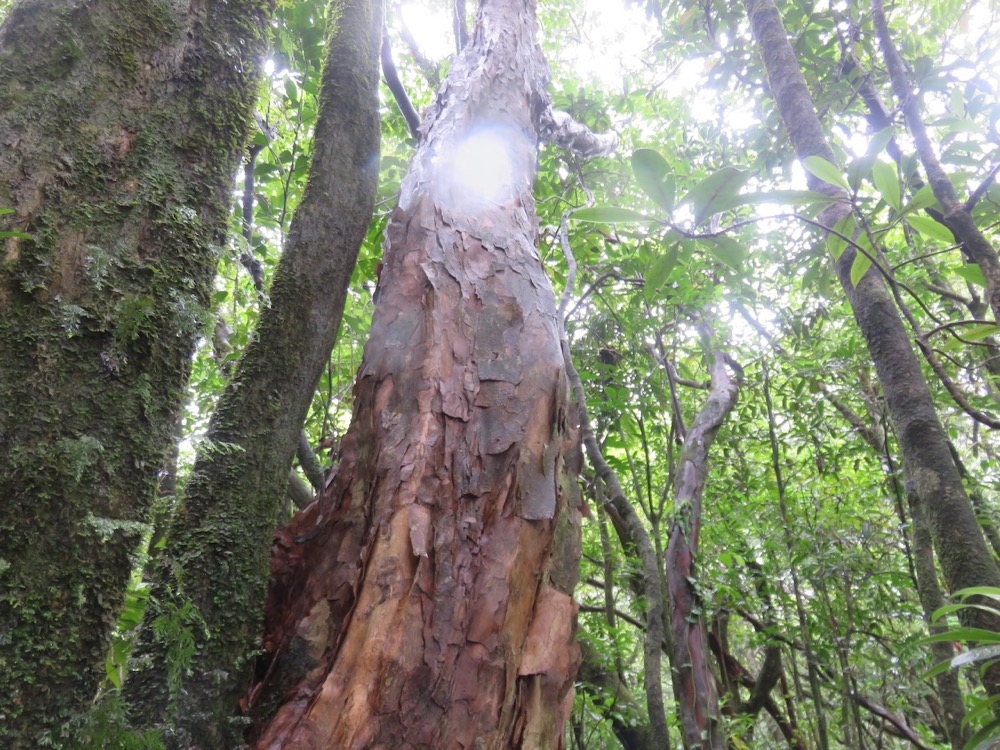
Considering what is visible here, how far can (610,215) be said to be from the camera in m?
1.38

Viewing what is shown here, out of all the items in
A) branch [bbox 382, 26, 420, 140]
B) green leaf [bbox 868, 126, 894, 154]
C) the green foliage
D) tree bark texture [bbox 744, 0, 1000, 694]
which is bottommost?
the green foliage

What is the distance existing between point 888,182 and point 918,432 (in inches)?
29.9

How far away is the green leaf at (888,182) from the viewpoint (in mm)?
1386

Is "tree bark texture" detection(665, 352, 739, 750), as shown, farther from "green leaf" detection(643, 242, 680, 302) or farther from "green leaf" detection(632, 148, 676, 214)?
"green leaf" detection(632, 148, 676, 214)

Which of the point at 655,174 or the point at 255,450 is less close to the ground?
the point at 655,174

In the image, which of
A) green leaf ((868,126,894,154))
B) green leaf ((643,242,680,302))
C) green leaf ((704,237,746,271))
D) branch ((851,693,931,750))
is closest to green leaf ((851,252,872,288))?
green leaf ((868,126,894,154))

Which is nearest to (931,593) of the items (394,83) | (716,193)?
(716,193)

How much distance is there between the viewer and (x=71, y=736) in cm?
89

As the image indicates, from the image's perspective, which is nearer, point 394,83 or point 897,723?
point 394,83

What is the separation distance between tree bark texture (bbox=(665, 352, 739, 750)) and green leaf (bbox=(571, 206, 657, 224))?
2038 millimetres

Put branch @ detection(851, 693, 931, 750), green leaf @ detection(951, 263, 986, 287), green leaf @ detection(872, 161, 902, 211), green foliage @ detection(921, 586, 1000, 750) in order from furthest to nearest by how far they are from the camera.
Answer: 1. branch @ detection(851, 693, 931, 750)
2. green leaf @ detection(951, 263, 986, 287)
3. green leaf @ detection(872, 161, 902, 211)
4. green foliage @ detection(921, 586, 1000, 750)

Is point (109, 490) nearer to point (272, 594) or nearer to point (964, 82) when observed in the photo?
point (272, 594)

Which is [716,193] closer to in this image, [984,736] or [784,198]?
[784,198]

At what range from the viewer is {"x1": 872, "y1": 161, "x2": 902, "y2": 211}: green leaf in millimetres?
1386
